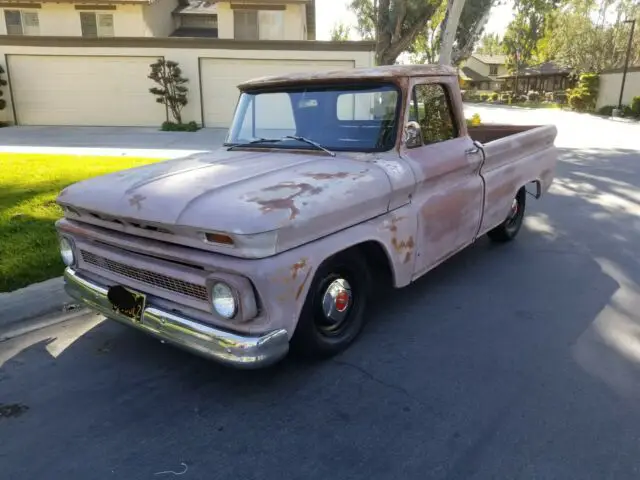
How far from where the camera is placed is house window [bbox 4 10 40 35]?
21812 mm

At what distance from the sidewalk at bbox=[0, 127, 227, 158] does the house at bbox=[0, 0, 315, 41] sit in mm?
5600

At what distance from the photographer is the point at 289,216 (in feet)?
8.75

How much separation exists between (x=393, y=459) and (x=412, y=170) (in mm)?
1964

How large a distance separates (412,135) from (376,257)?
97 centimetres

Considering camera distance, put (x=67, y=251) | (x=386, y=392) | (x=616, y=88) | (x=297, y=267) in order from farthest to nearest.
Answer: (x=616, y=88) < (x=67, y=251) < (x=386, y=392) < (x=297, y=267)

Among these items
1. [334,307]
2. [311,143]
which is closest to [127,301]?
[334,307]

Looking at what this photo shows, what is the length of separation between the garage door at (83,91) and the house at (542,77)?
46223 millimetres

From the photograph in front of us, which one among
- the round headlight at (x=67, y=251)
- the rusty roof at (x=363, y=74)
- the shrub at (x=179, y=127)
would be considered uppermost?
the rusty roof at (x=363, y=74)

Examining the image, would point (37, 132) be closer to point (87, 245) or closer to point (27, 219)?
point (27, 219)

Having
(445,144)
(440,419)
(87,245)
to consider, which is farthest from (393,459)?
(445,144)

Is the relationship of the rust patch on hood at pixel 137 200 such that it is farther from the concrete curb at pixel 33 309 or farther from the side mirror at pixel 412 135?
the side mirror at pixel 412 135

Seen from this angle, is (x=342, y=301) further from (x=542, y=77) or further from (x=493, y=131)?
(x=542, y=77)

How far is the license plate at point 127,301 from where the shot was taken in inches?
115

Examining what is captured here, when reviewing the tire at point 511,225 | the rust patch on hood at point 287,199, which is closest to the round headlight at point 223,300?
the rust patch on hood at point 287,199
